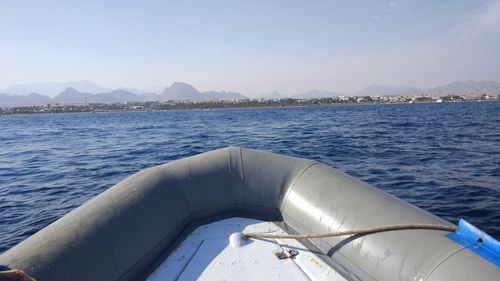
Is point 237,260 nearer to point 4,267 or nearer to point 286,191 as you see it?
point 286,191

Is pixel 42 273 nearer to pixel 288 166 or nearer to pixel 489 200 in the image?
pixel 288 166

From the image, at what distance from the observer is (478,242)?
2320 millimetres

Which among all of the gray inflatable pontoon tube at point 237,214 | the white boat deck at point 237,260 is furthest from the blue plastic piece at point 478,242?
the white boat deck at point 237,260

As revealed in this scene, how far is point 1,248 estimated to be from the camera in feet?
18.1

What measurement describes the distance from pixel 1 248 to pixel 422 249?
6.02m

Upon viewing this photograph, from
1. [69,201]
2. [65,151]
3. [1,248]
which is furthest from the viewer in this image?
[65,151]

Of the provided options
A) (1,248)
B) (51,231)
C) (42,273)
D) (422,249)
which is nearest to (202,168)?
(51,231)

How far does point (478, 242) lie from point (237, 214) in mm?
2314

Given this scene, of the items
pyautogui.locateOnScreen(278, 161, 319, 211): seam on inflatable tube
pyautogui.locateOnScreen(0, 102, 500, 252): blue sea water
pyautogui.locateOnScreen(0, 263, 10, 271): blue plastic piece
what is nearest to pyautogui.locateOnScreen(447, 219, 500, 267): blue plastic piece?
pyautogui.locateOnScreen(278, 161, 319, 211): seam on inflatable tube

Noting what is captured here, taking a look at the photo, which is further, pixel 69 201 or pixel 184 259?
pixel 69 201

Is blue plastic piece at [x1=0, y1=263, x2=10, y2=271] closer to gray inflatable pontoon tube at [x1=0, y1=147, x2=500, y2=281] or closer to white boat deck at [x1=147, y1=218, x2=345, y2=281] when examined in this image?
gray inflatable pontoon tube at [x1=0, y1=147, x2=500, y2=281]

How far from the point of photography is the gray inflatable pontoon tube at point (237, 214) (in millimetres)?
2330

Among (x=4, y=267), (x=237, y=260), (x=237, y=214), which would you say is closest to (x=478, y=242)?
(x=237, y=260)

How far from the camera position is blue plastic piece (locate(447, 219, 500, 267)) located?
2.19 meters
